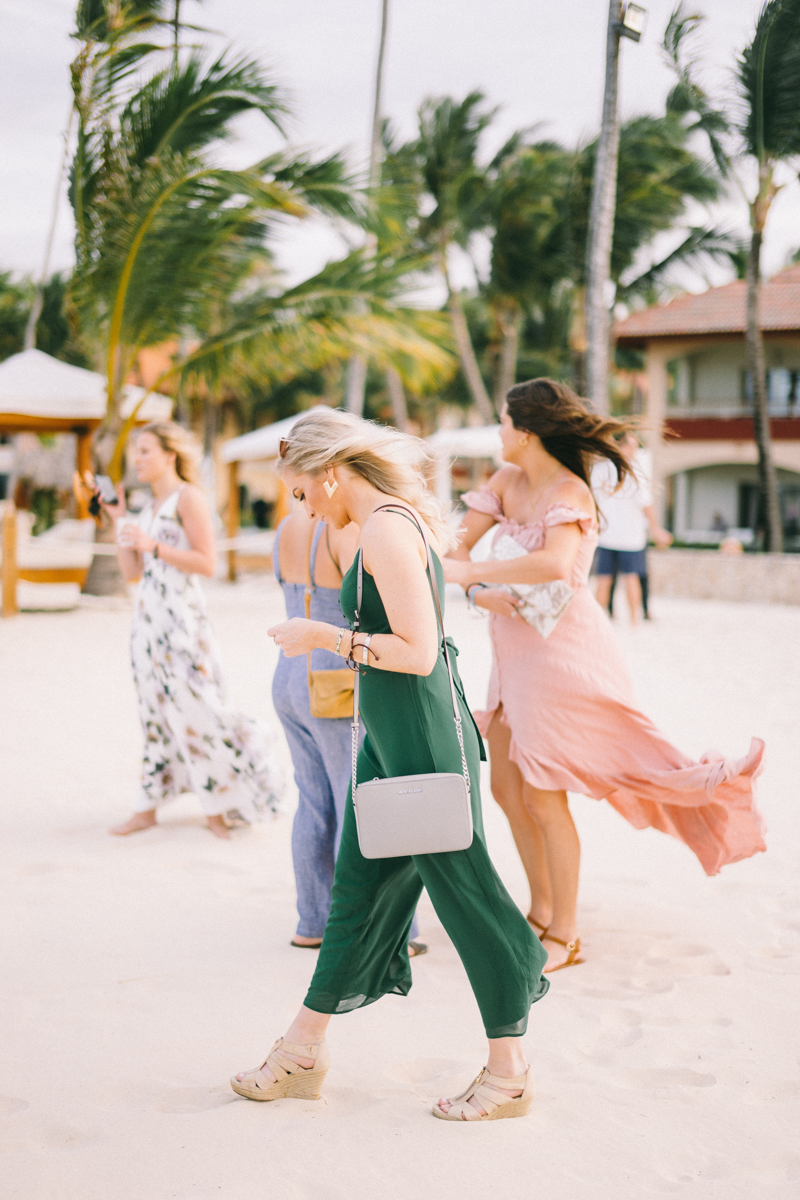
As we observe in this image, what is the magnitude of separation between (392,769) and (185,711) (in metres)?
2.25

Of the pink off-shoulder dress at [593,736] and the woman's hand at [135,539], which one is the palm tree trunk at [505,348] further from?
the pink off-shoulder dress at [593,736]

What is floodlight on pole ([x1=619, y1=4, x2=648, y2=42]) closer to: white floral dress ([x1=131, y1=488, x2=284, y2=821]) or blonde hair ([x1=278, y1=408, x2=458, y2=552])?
white floral dress ([x1=131, y1=488, x2=284, y2=821])

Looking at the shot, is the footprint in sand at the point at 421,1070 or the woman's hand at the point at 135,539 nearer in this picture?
the footprint in sand at the point at 421,1070

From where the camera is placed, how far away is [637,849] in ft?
14.1

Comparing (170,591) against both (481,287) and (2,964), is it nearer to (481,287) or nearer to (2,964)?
(2,964)

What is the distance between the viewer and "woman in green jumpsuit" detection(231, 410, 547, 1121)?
2.12 meters

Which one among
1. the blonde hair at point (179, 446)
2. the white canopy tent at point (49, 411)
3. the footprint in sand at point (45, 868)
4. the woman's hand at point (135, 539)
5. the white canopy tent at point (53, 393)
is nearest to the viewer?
the footprint in sand at point (45, 868)

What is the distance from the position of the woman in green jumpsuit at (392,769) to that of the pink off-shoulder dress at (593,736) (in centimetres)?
75

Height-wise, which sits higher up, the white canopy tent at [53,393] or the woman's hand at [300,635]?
the white canopy tent at [53,393]

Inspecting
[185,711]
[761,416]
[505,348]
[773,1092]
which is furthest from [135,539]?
[505,348]

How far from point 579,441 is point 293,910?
72.3 inches

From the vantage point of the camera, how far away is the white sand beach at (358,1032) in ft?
6.81

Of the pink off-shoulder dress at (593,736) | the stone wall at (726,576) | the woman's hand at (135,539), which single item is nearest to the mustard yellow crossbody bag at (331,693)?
the pink off-shoulder dress at (593,736)

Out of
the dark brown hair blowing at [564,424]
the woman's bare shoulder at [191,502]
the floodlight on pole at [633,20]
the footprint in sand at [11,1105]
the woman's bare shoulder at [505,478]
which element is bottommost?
the footprint in sand at [11,1105]
